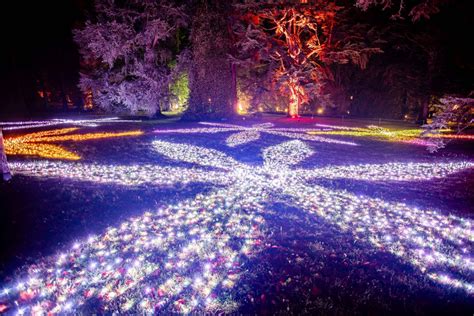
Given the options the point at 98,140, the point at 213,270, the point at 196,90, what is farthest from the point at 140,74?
the point at 213,270

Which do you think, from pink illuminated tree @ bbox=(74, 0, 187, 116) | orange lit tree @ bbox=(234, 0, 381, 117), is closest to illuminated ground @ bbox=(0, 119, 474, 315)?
orange lit tree @ bbox=(234, 0, 381, 117)

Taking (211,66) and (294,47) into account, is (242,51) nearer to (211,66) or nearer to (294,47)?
(211,66)

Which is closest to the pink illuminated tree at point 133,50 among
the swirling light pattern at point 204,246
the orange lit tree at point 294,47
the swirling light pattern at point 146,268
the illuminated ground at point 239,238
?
the orange lit tree at point 294,47

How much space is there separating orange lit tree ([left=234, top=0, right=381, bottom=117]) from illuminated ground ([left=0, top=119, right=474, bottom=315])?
12.4 meters

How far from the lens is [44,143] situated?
11.7m

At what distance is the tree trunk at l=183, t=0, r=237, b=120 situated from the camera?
19.0 metres

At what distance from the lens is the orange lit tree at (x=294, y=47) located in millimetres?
18297

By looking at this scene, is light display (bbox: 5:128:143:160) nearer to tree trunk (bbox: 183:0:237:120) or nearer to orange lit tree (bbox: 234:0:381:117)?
tree trunk (bbox: 183:0:237:120)

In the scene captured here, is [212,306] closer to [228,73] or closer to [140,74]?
[228,73]

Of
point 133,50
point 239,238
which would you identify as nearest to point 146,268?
point 239,238

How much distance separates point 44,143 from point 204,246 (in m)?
10.9

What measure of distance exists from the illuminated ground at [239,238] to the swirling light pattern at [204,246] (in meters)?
0.02

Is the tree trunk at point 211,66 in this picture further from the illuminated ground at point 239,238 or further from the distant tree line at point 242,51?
the illuminated ground at point 239,238

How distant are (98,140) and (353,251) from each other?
11330 millimetres
